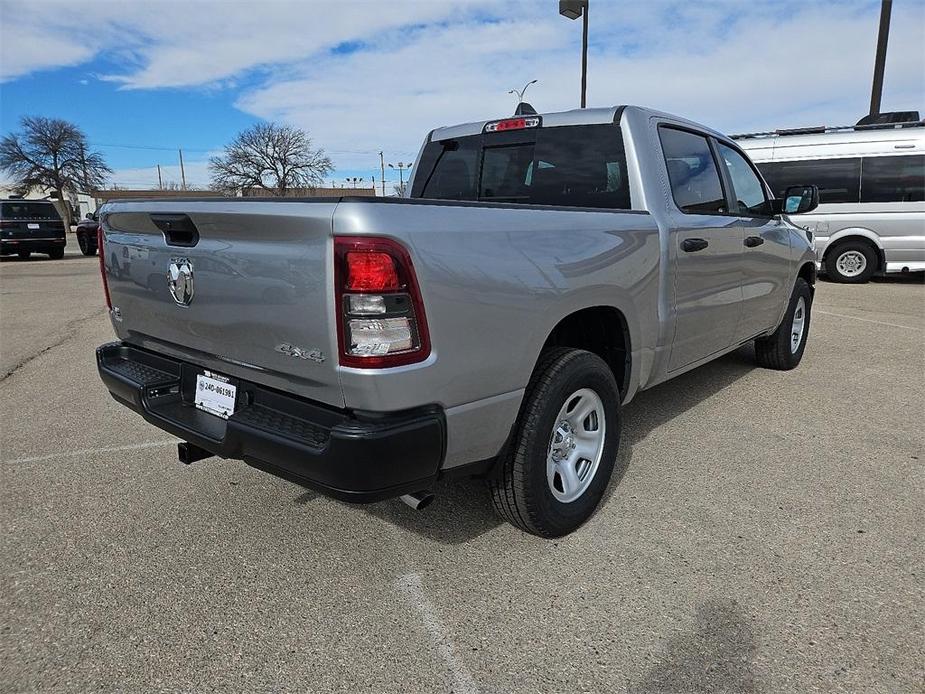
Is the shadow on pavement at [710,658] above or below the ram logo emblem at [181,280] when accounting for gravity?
below

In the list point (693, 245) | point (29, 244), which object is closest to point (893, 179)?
point (693, 245)

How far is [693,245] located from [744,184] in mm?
1378

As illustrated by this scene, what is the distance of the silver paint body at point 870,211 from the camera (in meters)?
11.1

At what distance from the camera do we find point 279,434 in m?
2.04

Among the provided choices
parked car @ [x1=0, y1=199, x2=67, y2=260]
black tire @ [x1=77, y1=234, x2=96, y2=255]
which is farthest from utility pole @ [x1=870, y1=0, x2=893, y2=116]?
black tire @ [x1=77, y1=234, x2=96, y2=255]

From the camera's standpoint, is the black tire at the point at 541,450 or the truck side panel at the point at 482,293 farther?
the black tire at the point at 541,450

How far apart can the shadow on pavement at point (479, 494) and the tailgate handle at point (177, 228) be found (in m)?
1.36

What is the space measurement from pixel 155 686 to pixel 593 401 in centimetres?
191

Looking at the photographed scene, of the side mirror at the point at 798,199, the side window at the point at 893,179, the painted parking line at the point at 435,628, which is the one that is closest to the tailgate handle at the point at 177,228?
the painted parking line at the point at 435,628

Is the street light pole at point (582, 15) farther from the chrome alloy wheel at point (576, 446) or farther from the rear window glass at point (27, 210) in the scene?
the rear window glass at point (27, 210)

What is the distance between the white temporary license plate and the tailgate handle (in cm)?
52

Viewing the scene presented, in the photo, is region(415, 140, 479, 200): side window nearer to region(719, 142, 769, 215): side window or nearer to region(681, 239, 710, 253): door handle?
region(681, 239, 710, 253): door handle

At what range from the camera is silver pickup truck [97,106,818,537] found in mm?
1902

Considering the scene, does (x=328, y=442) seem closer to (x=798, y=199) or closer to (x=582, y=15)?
(x=798, y=199)
